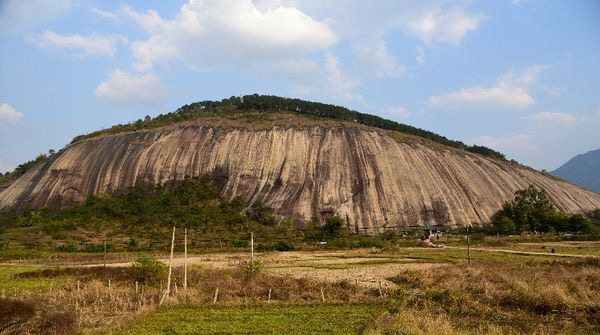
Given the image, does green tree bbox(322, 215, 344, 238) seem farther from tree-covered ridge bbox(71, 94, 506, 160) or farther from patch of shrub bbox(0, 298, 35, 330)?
patch of shrub bbox(0, 298, 35, 330)

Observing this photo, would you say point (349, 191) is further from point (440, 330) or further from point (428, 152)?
point (440, 330)

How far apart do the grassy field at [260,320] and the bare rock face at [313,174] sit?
52584mm

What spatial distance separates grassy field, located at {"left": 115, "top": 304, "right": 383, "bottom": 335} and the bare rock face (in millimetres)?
52584

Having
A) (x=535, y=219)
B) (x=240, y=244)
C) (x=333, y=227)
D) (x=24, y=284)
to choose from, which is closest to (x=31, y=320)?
(x=24, y=284)

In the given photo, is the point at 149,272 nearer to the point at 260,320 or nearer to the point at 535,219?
the point at 260,320

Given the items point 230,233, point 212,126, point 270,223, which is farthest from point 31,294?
point 212,126

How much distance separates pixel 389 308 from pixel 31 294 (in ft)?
67.1

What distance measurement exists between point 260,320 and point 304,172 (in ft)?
215

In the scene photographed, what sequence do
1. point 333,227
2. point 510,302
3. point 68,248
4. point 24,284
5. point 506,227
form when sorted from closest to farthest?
point 510,302
point 24,284
point 68,248
point 333,227
point 506,227

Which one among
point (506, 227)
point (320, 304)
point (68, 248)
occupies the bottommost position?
point (320, 304)

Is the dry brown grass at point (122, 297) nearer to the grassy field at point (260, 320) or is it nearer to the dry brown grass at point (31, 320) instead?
the dry brown grass at point (31, 320)

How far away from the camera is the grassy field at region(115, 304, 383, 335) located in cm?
1798

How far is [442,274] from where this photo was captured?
30.7 metres

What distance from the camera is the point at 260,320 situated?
1983 centimetres
